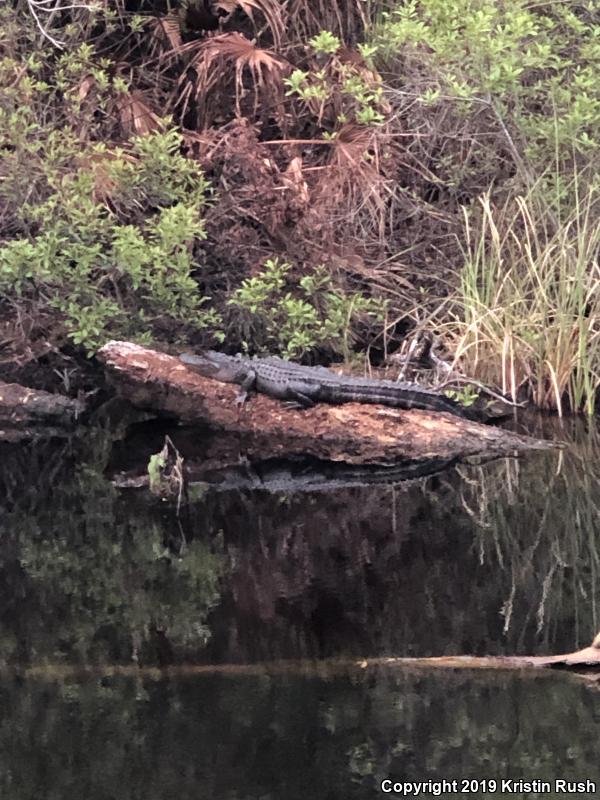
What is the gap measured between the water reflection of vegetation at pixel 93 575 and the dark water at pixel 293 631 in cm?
1

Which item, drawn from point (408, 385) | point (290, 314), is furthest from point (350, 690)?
point (290, 314)

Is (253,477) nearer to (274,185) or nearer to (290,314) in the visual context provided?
(290,314)

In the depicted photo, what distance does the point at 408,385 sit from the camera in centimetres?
672

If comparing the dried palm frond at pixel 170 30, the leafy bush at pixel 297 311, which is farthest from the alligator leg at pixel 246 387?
the dried palm frond at pixel 170 30

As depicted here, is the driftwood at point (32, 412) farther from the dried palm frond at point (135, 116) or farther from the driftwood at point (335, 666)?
the driftwood at point (335, 666)

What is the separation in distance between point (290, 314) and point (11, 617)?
4.32 meters

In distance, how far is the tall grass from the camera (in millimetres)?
7449

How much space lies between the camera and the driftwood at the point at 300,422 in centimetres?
628

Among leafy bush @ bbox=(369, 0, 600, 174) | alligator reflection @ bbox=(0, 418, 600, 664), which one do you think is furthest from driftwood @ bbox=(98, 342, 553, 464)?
leafy bush @ bbox=(369, 0, 600, 174)

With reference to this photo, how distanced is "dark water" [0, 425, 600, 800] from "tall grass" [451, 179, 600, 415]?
1.71 metres

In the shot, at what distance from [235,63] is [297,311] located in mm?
2684

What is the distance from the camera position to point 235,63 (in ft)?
29.9

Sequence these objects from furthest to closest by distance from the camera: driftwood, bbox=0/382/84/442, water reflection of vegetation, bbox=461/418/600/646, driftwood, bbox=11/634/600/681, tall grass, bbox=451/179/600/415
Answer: tall grass, bbox=451/179/600/415, driftwood, bbox=0/382/84/442, water reflection of vegetation, bbox=461/418/600/646, driftwood, bbox=11/634/600/681
